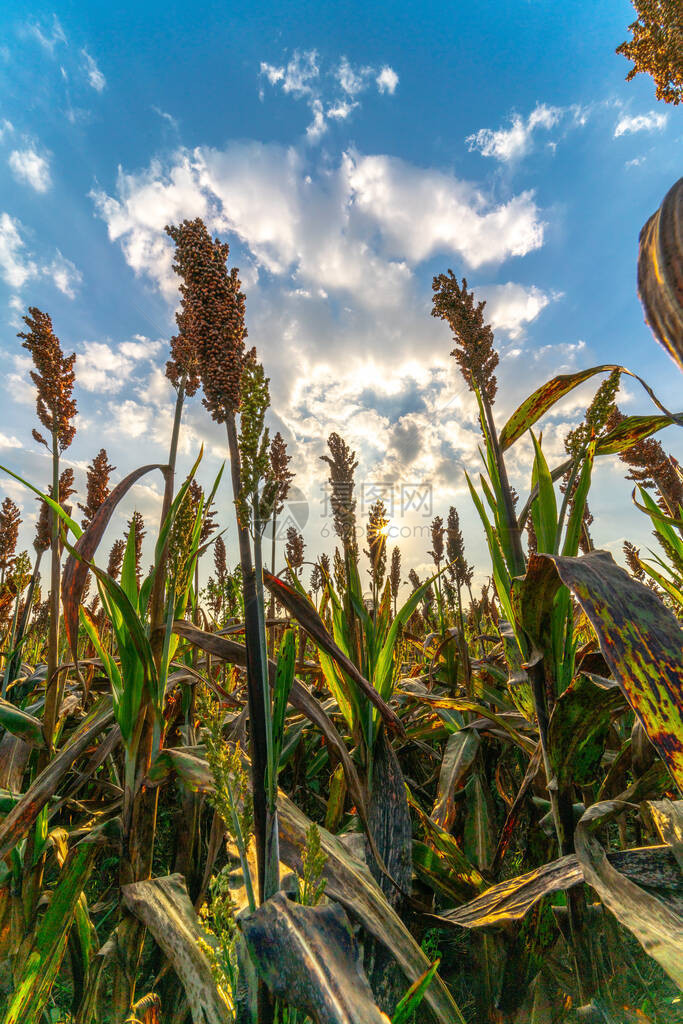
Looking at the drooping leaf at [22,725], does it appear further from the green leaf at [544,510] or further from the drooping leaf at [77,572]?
the green leaf at [544,510]

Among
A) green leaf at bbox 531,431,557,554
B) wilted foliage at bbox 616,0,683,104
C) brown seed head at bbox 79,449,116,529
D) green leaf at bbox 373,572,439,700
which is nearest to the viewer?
green leaf at bbox 531,431,557,554

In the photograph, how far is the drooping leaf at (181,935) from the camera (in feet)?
2.41

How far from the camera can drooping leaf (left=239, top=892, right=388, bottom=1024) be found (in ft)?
1.85

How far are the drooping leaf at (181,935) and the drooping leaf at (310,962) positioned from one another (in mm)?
159

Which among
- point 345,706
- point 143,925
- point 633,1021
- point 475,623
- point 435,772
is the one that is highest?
point 475,623

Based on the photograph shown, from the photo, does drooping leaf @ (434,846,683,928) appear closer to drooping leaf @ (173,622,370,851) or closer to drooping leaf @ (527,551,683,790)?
drooping leaf @ (173,622,370,851)

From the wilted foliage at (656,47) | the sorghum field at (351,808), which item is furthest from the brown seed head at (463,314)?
the wilted foliage at (656,47)

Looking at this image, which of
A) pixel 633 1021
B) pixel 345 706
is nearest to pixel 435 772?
pixel 345 706

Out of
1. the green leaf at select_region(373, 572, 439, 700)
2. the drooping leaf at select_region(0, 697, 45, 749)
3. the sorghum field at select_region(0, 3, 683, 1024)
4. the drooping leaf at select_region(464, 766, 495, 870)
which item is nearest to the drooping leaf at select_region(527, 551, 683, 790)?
the sorghum field at select_region(0, 3, 683, 1024)

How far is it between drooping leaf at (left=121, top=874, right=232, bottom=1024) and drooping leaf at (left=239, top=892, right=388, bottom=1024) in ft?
0.52

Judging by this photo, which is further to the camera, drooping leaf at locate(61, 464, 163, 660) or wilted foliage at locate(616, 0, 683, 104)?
wilted foliage at locate(616, 0, 683, 104)

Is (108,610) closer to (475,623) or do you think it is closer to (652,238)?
(652,238)

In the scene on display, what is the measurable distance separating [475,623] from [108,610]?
3.14 m

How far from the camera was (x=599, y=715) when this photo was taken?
0.84 m
